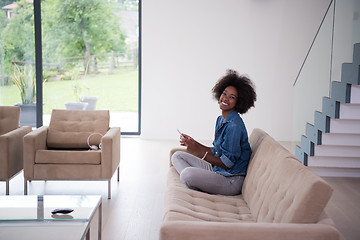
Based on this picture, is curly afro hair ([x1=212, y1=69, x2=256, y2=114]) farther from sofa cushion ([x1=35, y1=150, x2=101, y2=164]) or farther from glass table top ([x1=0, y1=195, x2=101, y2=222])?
sofa cushion ([x1=35, y1=150, x2=101, y2=164])

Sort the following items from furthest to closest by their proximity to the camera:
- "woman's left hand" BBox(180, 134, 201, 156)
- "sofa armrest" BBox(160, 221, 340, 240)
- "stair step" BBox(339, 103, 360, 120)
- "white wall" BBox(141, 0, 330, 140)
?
1. "white wall" BBox(141, 0, 330, 140)
2. "stair step" BBox(339, 103, 360, 120)
3. "woman's left hand" BBox(180, 134, 201, 156)
4. "sofa armrest" BBox(160, 221, 340, 240)

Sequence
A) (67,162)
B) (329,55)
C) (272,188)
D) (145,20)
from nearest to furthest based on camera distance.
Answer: (272,188) → (67,162) → (329,55) → (145,20)

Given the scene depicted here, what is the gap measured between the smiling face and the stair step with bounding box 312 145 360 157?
209cm

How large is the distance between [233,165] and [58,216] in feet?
4.18

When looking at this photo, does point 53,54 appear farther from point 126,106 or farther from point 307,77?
point 307,77

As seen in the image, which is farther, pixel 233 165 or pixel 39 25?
pixel 39 25

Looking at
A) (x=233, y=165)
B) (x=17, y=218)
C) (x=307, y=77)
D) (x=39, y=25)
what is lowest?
(x=17, y=218)

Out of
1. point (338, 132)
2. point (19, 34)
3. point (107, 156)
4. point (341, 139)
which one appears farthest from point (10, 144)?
point (19, 34)

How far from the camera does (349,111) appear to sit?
15.2 ft

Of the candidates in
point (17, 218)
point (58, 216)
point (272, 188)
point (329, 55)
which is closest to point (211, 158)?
point (272, 188)

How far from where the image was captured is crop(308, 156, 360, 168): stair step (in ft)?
17.8

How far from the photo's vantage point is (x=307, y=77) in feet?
17.9

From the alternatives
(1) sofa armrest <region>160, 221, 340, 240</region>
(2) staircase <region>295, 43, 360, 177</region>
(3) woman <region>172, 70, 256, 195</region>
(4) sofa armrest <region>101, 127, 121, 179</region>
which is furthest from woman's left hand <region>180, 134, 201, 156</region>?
(2) staircase <region>295, 43, 360, 177</region>

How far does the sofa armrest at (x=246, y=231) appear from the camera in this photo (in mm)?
2084
